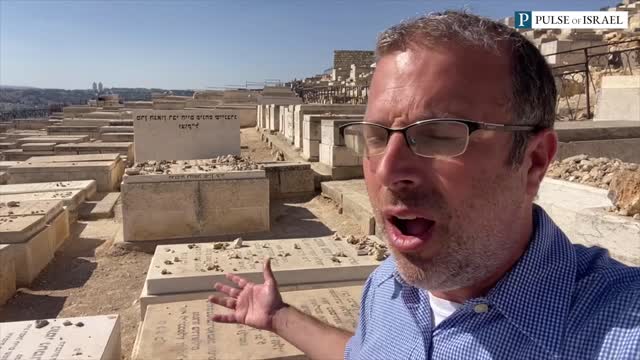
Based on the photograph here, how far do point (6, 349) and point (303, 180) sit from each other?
621 cm

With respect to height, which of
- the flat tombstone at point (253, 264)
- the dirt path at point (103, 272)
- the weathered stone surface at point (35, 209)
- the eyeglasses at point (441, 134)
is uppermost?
the eyeglasses at point (441, 134)

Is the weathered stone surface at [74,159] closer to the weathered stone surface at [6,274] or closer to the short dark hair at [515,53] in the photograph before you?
the weathered stone surface at [6,274]

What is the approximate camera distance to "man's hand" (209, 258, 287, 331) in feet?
6.37

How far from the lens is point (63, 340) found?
2725 mm

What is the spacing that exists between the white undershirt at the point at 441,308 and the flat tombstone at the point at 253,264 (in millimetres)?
2561

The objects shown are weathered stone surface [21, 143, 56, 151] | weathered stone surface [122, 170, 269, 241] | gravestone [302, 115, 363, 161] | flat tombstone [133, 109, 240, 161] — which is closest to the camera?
weathered stone surface [122, 170, 269, 241]

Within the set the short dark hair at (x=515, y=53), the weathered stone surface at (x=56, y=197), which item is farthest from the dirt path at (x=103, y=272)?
the short dark hair at (x=515, y=53)

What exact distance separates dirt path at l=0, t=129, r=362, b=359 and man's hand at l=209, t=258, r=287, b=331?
2045mm

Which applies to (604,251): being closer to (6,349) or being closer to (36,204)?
(6,349)

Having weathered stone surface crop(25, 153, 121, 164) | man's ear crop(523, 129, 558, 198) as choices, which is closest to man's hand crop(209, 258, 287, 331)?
man's ear crop(523, 129, 558, 198)

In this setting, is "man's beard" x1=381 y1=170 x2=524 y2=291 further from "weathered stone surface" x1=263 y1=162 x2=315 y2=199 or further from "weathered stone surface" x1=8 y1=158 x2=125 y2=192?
"weathered stone surface" x1=8 y1=158 x2=125 y2=192

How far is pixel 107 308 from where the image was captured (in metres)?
4.68

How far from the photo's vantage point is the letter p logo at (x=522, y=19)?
58.4 feet

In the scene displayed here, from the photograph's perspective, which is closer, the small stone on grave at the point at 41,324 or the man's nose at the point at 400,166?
the man's nose at the point at 400,166
